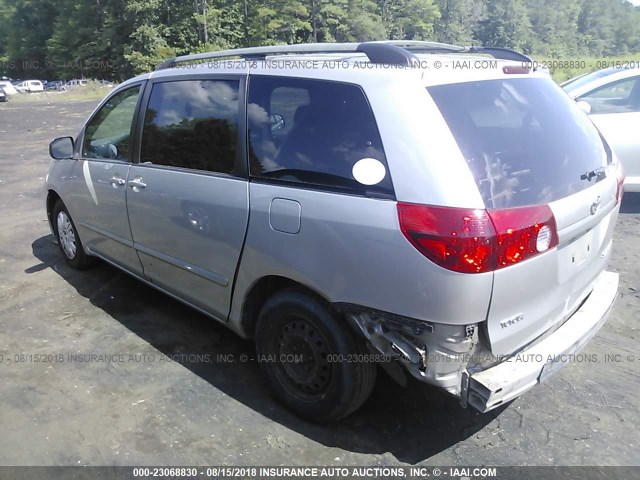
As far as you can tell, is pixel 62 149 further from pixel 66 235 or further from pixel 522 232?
pixel 522 232

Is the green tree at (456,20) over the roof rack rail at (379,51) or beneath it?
over

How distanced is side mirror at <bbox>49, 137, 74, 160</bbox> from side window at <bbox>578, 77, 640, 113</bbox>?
232 inches

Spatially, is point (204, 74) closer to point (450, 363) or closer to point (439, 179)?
point (439, 179)

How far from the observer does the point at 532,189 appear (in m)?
2.23

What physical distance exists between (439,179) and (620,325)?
8.09 ft

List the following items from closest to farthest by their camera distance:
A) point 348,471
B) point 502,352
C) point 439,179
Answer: point 439,179 < point 502,352 < point 348,471

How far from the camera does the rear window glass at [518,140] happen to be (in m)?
2.15

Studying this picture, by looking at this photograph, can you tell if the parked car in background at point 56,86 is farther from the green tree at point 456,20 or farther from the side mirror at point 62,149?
the green tree at point 456,20

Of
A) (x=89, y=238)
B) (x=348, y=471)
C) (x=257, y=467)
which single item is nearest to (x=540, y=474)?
(x=348, y=471)

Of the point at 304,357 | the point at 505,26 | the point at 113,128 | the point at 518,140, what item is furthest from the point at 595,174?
the point at 505,26

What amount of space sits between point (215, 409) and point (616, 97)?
252 inches

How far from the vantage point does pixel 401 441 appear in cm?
A: 262

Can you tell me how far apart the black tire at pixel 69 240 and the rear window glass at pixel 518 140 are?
3711 millimetres

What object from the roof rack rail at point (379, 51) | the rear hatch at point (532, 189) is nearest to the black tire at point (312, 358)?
the rear hatch at point (532, 189)
